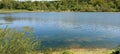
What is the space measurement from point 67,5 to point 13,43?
102 metres

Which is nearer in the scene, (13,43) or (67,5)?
(13,43)

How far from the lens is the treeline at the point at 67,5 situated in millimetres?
104812

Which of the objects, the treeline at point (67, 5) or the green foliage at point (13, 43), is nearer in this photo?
the green foliage at point (13, 43)

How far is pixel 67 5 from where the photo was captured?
364ft

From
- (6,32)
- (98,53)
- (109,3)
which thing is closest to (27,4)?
(109,3)

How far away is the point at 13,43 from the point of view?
9.59 metres

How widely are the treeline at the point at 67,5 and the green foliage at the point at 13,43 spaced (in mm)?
93700

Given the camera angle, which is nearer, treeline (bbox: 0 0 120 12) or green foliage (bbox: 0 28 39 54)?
green foliage (bbox: 0 28 39 54)

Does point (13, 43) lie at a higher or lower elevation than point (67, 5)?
higher

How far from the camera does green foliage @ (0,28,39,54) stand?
935cm

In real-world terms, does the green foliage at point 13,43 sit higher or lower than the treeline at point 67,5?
higher

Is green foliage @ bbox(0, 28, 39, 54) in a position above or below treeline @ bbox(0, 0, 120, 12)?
above

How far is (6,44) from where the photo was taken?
372 inches

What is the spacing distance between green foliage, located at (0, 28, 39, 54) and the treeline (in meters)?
93.7
